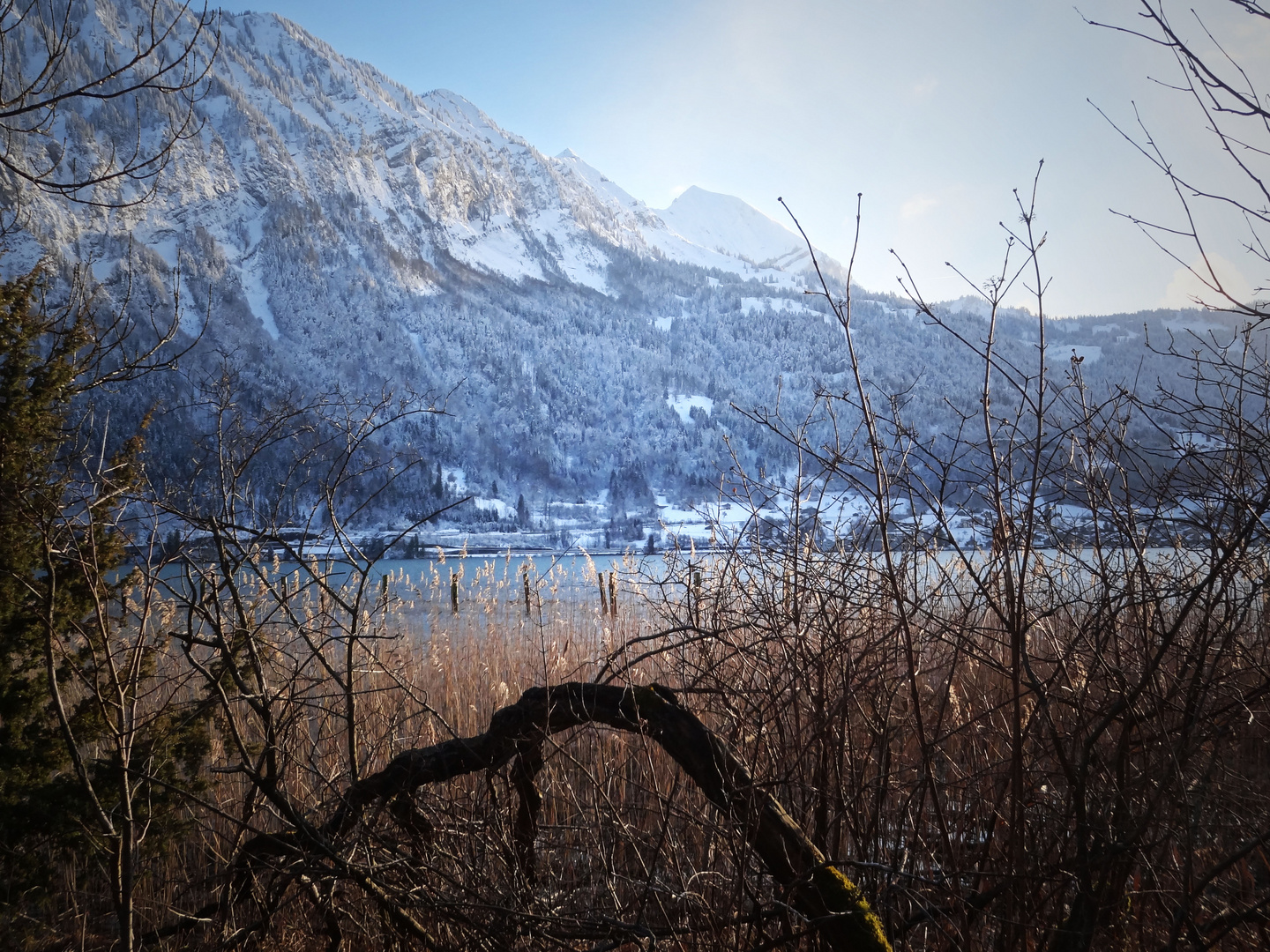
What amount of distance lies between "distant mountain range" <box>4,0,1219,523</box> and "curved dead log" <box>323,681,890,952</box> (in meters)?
43.9

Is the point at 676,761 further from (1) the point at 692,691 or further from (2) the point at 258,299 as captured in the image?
(2) the point at 258,299

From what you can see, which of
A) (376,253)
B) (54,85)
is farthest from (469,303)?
(54,85)

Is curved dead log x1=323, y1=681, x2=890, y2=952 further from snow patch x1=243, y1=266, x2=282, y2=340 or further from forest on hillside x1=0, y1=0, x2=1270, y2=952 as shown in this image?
snow patch x1=243, y1=266, x2=282, y2=340

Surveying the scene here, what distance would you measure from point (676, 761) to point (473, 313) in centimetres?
11230

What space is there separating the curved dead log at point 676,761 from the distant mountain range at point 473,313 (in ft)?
144

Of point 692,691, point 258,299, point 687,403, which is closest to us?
point 692,691

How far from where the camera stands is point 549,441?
3356 inches

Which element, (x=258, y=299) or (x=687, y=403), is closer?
(x=687, y=403)

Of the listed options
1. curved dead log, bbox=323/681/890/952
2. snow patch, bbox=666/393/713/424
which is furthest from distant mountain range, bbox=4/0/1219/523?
curved dead log, bbox=323/681/890/952

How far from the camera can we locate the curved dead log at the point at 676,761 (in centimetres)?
134

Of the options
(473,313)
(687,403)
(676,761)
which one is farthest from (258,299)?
(676,761)

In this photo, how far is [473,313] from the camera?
107750 millimetres

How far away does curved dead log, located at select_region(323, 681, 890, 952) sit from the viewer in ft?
4.40

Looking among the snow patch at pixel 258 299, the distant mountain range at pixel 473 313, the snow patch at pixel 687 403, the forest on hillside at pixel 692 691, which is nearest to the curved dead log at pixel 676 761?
the forest on hillside at pixel 692 691
